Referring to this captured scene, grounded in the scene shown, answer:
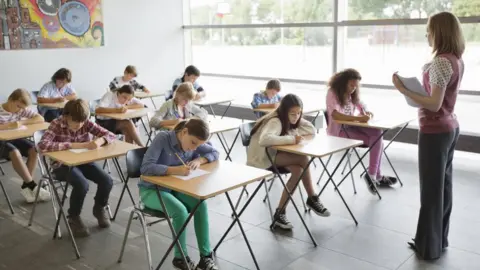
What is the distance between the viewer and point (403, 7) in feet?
19.3

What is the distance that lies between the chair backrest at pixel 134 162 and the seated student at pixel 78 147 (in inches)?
20.3

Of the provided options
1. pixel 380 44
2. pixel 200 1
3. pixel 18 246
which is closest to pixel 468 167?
pixel 380 44

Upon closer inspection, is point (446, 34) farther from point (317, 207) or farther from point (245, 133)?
point (245, 133)

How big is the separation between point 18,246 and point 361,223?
8.36ft

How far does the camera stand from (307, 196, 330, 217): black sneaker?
3623mm

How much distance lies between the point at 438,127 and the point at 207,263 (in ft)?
5.39

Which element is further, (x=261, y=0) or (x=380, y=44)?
(x=261, y=0)

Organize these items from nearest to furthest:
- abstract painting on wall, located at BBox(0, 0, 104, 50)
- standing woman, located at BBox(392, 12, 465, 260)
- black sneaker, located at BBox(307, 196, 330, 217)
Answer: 1. standing woman, located at BBox(392, 12, 465, 260)
2. black sneaker, located at BBox(307, 196, 330, 217)
3. abstract painting on wall, located at BBox(0, 0, 104, 50)

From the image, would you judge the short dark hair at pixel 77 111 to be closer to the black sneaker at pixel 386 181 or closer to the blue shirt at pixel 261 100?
the blue shirt at pixel 261 100

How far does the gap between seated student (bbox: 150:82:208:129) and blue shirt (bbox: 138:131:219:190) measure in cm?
148

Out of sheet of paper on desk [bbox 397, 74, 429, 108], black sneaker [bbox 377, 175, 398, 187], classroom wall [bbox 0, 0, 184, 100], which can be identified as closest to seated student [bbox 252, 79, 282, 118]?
black sneaker [bbox 377, 175, 398, 187]

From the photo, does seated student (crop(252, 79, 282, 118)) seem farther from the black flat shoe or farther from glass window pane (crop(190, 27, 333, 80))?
the black flat shoe

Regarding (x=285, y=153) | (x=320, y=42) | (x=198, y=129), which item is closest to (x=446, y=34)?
(x=285, y=153)

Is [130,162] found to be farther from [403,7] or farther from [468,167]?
[403,7]
